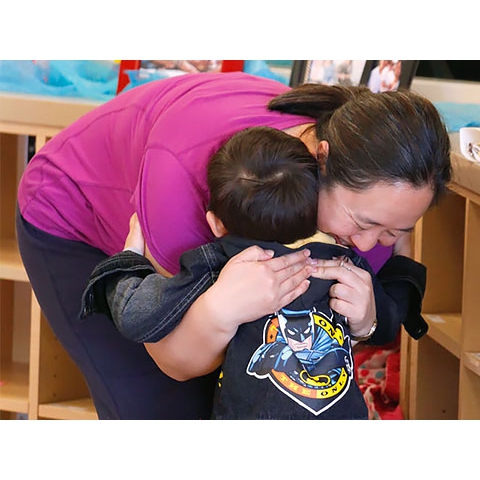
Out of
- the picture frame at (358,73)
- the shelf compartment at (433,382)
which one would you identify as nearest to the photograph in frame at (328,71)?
the picture frame at (358,73)

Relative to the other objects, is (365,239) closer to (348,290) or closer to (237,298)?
(348,290)

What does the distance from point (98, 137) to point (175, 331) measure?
38cm

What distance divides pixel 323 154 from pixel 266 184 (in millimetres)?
100

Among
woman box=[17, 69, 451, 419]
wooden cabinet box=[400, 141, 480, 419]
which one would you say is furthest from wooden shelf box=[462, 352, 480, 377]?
woman box=[17, 69, 451, 419]

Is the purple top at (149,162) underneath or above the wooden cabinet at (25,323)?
above

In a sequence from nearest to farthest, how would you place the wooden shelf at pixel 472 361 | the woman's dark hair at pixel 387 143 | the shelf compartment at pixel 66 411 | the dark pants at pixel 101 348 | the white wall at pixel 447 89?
the woman's dark hair at pixel 387 143
the dark pants at pixel 101 348
the wooden shelf at pixel 472 361
the shelf compartment at pixel 66 411
the white wall at pixel 447 89

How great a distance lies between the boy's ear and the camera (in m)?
1.31

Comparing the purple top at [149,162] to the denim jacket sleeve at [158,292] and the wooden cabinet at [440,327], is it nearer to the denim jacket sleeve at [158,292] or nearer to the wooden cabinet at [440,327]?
the denim jacket sleeve at [158,292]

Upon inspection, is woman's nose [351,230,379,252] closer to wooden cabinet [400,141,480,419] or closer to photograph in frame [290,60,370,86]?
wooden cabinet [400,141,480,419]

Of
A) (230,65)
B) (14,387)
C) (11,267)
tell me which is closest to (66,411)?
(14,387)

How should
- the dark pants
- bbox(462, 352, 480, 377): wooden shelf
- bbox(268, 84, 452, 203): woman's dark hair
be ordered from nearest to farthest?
bbox(268, 84, 452, 203): woman's dark hair < the dark pants < bbox(462, 352, 480, 377): wooden shelf

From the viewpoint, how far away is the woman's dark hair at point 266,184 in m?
1.25
